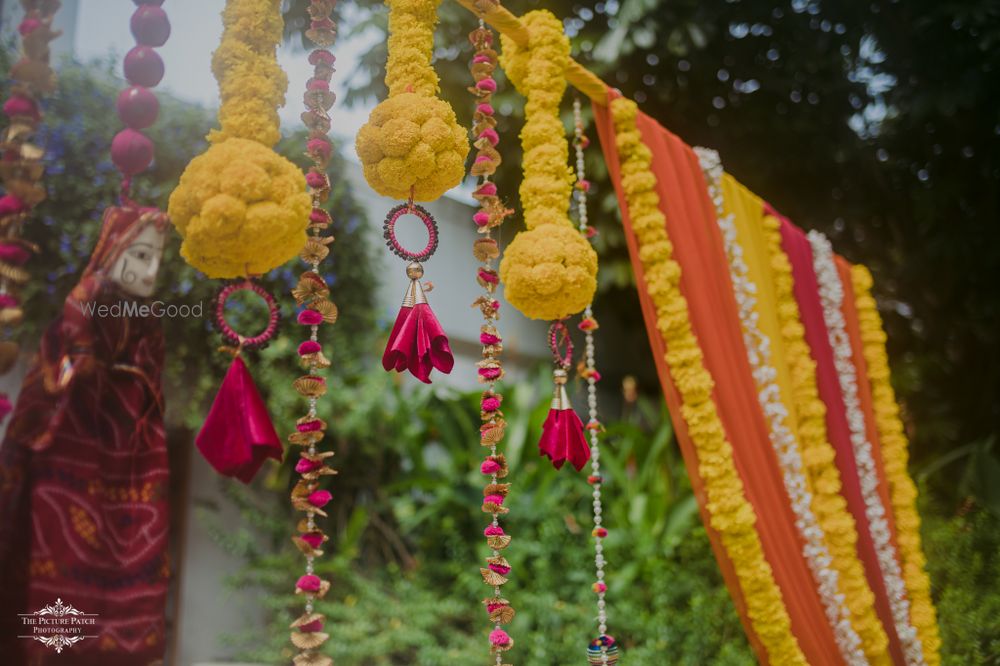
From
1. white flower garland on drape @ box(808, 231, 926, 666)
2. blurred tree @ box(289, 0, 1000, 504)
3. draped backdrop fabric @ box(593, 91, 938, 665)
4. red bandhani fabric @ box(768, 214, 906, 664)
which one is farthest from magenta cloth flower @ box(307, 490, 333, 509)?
blurred tree @ box(289, 0, 1000, 504)

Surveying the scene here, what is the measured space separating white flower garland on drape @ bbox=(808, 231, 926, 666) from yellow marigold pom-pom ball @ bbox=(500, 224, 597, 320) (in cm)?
102

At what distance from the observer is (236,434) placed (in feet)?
2.75

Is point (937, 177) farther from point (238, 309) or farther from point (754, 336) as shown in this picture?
point (238, 309)

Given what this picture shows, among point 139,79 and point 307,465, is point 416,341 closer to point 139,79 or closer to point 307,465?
point 307,465

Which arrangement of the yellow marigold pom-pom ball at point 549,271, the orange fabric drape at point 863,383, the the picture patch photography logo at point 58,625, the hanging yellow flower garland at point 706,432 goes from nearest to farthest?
1. the the picture patch photography logo at point 58,625
2. the yellow marigold pom-pom ball at point 549,271
3. the hanging yellow flower garland at point 706,432
4. the orange fabric drape at point 863,383

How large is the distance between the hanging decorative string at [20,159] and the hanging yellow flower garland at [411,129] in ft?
1.14

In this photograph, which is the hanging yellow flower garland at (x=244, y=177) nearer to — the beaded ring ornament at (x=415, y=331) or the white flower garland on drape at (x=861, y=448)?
the beaded ring ornament at (x=415, y=331)

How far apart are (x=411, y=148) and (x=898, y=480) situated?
63.2 inches

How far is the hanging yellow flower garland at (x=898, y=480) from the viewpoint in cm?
183

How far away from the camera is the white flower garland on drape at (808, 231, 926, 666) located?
5.82 feet

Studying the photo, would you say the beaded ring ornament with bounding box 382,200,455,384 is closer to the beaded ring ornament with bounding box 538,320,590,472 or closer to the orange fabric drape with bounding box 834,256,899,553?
the beaded ring ornament with bounding box 538,320,590,472

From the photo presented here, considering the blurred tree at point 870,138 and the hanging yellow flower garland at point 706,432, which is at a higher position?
the blurred tree at point 870,138

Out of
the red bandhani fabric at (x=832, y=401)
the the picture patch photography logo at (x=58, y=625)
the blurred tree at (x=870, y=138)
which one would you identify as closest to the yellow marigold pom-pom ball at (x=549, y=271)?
the the picture patch photography logo at (x=58, y=625)

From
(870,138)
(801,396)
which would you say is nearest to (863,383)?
(801,396)
